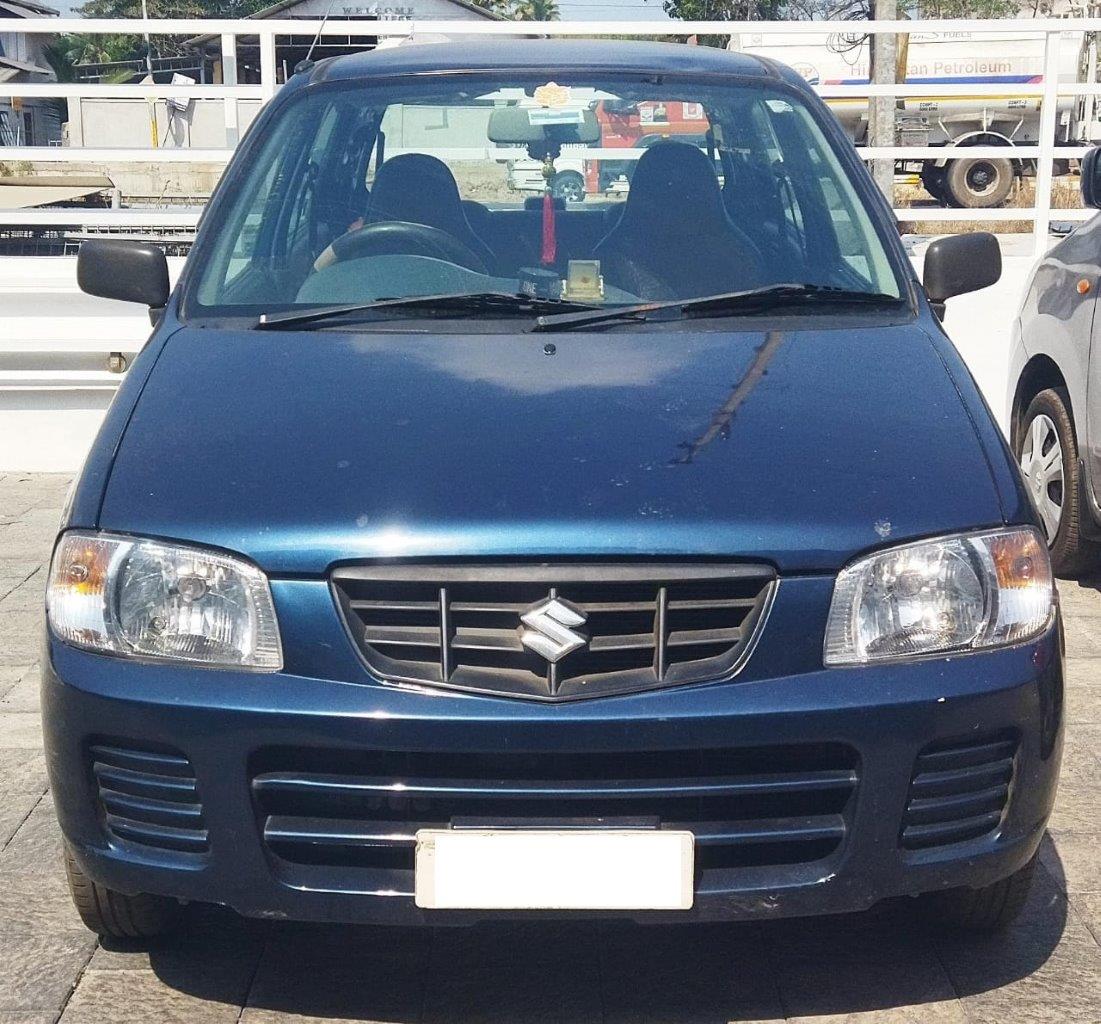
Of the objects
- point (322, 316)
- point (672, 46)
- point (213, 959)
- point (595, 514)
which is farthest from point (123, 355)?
point (595, 514)

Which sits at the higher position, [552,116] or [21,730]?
[552,116]

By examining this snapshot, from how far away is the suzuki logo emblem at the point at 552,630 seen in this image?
2.58 m

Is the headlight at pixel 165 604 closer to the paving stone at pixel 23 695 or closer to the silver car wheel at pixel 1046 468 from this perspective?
the paving stone at pixel 23 695

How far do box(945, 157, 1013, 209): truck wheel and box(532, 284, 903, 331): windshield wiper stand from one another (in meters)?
23.8

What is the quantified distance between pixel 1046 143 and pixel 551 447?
6121 mm

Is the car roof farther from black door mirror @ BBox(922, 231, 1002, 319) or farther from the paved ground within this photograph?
the paved ground

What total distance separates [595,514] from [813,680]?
434mm

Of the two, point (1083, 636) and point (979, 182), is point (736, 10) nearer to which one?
point (979, 182)

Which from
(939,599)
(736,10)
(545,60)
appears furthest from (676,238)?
(736,10)

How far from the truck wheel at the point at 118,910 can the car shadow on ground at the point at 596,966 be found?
0.08m

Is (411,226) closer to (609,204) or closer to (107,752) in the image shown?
(609,204)

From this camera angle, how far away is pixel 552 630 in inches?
102

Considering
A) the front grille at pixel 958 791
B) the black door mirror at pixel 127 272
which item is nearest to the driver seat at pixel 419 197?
the black door mirror at pixel 127 272

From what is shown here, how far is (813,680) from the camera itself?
2602 mm
